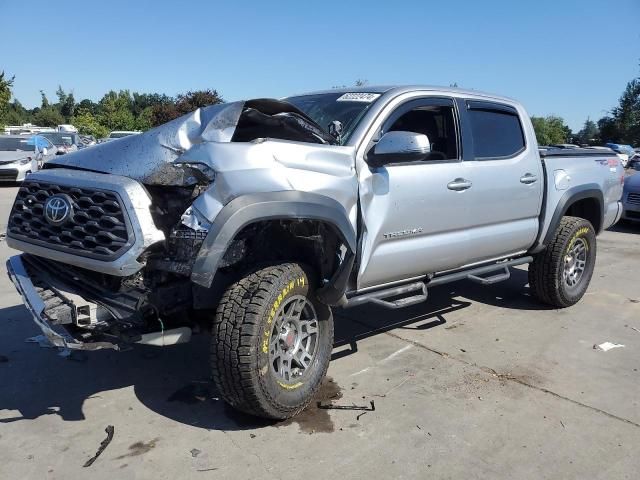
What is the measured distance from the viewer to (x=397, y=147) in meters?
3.69

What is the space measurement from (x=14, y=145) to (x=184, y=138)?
16.5 metres

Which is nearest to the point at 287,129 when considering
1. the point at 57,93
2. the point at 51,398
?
the point at 51,398

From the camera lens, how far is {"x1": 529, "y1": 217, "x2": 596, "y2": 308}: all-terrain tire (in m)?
5.56

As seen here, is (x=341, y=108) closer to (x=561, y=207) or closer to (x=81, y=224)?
(x=81, y=224)

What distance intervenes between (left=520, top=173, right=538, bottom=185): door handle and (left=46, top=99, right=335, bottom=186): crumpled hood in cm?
222

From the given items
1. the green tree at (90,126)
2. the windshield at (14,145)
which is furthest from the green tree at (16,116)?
the windshield at (14,145)

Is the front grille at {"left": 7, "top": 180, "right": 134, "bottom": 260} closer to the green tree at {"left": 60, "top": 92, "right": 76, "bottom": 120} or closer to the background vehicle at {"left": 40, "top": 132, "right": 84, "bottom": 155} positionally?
the background vehicle at {"left": 40, "top": 132, "right": 84, "bottom": 155}

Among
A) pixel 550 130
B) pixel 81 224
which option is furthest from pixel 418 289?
pixel 550 130

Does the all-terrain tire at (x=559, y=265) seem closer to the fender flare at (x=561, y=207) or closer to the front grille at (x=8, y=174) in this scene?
the fender flare at (x=561, y=207)

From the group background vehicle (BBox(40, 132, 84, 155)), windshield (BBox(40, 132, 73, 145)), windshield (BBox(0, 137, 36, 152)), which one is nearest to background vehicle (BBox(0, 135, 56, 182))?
windshield (BBox(0, 137, 36, 152))

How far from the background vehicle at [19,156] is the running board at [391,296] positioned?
14.6 meters

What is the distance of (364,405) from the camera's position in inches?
143

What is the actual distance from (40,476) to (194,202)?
5.18 ft

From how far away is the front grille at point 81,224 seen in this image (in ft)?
9.59
